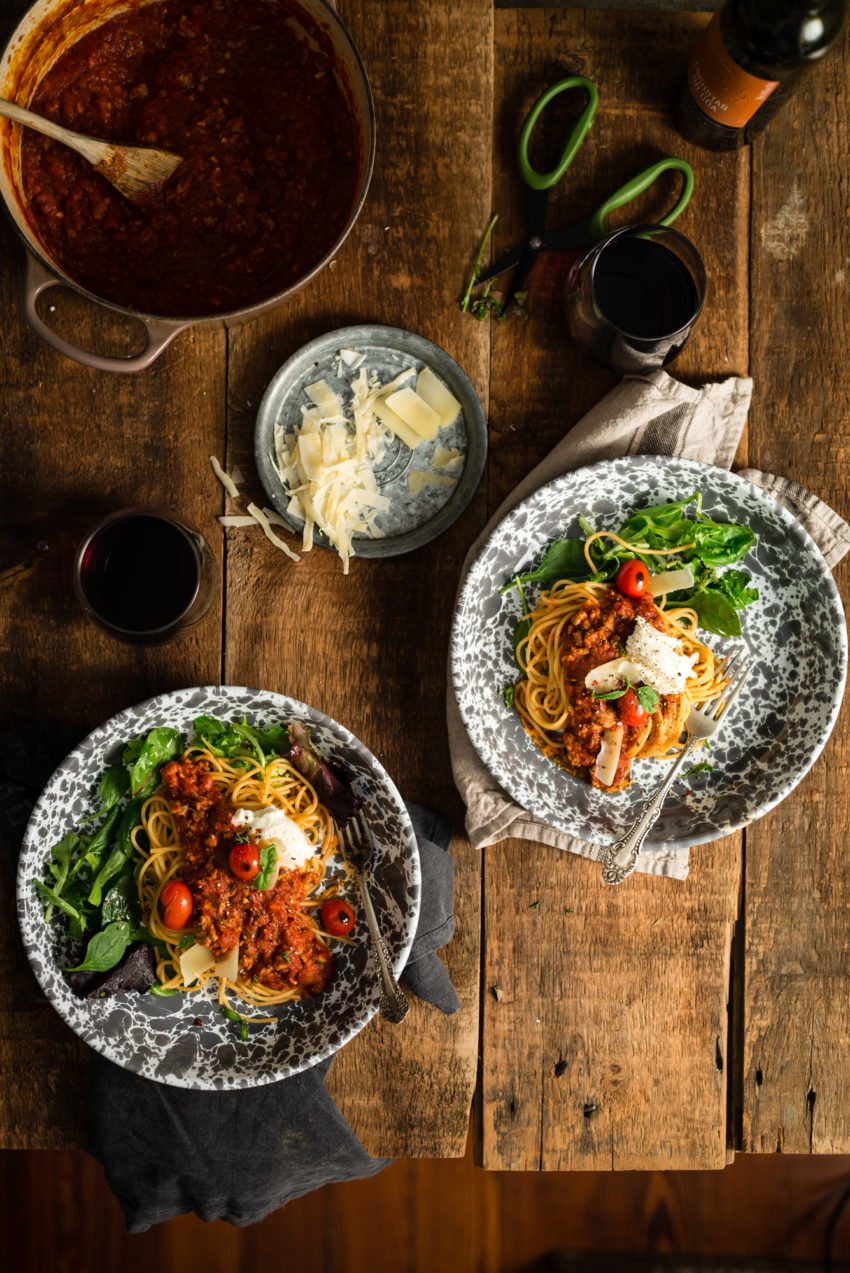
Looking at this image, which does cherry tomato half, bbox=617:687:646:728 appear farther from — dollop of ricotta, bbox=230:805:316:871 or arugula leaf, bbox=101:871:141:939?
arugula leaf, bbox=101:871:141:939

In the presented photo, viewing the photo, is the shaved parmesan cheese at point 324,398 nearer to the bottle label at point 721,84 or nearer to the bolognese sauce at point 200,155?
the bolognese sauce at point 200,155

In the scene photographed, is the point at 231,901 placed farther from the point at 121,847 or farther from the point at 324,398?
the point at 324,398

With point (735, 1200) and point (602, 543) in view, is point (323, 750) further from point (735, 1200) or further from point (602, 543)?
point (735, 1200)

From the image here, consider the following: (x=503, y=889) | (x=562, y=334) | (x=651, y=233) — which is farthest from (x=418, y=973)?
(x=651, y=233)

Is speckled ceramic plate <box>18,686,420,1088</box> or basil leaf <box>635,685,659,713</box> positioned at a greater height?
basil leaf <box>635,685,659,713</box>

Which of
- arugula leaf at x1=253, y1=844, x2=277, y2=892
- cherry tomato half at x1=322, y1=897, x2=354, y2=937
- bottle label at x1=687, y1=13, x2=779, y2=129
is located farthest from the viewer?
cherry tomato half at x1=322, y1=897, x2=354, y2=937

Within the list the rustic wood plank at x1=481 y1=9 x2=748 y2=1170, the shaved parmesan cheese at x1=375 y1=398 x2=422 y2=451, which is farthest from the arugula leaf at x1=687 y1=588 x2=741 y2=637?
the shaved parmesan cheese at x1=375 y1=398 x2=422 y2=451

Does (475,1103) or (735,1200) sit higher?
(475,1103)
